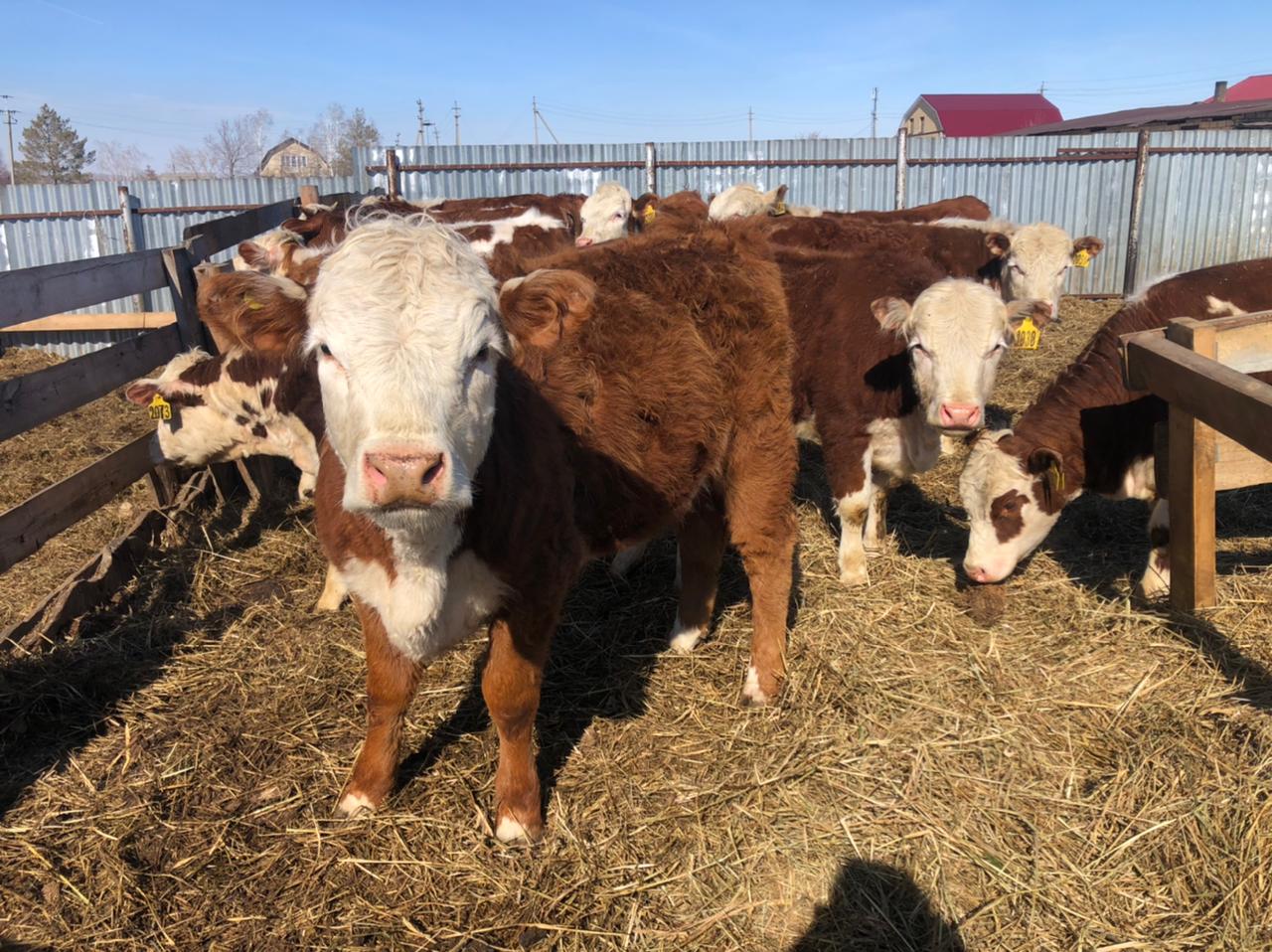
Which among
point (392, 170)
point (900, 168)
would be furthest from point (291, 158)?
point (900, 168)

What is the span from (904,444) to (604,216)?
7.08 meters

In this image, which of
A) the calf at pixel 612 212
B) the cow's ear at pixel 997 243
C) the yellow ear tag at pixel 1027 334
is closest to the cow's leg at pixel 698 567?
the yellow ear tag at pixel 1027 334

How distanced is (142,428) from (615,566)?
575 centimetres

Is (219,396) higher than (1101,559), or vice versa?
Result: (219,396)

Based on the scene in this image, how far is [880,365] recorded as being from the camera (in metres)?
5.30

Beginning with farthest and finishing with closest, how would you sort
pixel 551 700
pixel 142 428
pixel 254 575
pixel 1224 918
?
1. pixel 142 428
2. pixel 254 575
3. pixel 551 700
4. pixel 1224 918

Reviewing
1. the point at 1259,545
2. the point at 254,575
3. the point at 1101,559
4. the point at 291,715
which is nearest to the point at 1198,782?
the point at 1101,559

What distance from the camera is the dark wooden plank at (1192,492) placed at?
3.74 meters

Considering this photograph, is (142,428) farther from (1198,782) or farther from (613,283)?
(1198,782)

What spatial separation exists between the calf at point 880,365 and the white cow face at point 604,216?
5.61m

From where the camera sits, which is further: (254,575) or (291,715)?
(254,575)

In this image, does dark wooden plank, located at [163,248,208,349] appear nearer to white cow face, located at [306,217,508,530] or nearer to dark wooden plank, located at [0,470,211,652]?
dark wooden plank, located at [0,470,211,652]

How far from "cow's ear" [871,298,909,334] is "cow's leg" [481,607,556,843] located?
10.0 ft

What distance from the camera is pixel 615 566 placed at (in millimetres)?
5223
